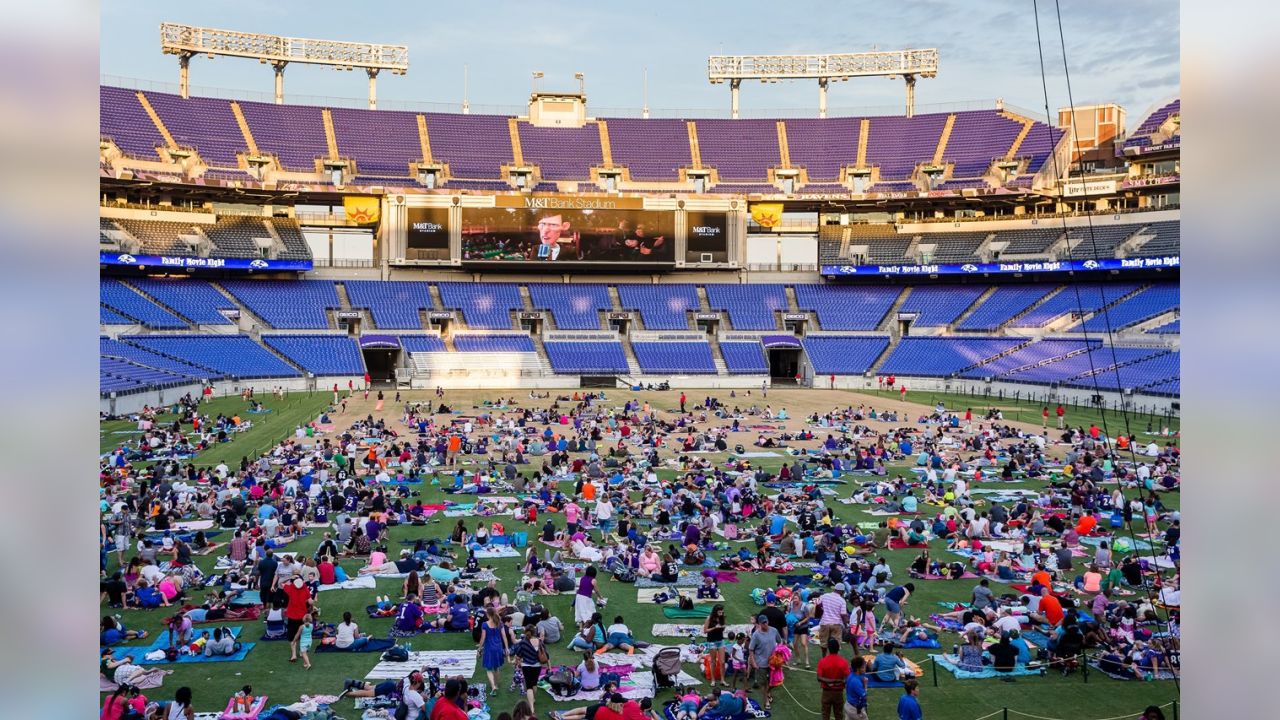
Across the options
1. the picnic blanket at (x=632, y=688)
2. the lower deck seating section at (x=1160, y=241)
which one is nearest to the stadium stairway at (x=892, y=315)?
the lower deck seating section at (x=1160, y=241)

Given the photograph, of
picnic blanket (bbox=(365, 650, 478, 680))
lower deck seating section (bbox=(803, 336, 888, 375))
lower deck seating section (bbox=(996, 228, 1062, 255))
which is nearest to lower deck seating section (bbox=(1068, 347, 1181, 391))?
lower deck seating section (bbox=(803, 336, 888, 375))

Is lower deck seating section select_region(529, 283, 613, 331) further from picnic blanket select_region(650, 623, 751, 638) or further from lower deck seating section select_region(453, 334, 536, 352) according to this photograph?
picnic blanket select_region(650, 623, 751, 638)

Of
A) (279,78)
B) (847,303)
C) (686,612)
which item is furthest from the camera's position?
(279,78)

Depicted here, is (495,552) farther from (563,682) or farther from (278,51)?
(278,51)

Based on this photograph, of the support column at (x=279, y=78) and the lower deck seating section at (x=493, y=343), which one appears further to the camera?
the support column at (x=279, y=78)

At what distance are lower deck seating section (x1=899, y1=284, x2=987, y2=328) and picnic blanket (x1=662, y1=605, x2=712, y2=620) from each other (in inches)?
2329

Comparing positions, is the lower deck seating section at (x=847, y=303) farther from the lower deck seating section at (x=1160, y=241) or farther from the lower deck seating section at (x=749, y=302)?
the lower deck seating section at (x=1160, y=241)

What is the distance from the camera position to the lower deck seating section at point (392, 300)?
7044 centimetres

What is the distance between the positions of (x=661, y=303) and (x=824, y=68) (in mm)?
31754

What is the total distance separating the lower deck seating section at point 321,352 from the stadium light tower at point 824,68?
45.3 metres

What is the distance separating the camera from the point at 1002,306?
70.9 m

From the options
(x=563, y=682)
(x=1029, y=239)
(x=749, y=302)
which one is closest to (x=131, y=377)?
(x=563, y=682)

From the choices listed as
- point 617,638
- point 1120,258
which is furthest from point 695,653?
point 1120,258
